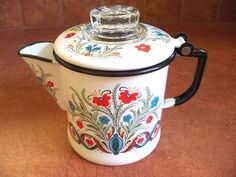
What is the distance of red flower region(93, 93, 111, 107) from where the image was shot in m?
0.41

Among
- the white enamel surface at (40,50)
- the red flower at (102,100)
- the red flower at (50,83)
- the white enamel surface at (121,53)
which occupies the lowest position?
the red flower at (50,83)

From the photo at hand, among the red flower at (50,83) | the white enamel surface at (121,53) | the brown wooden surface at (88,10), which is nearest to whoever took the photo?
the white enamel surface at (121,53)

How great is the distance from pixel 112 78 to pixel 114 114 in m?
0.06

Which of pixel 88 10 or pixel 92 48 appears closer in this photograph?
pixel 92 48

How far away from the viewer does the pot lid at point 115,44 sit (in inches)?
15.1

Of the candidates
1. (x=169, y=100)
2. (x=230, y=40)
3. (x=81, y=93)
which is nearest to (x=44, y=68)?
(x=81, y=93)

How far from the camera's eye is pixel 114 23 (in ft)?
1.45

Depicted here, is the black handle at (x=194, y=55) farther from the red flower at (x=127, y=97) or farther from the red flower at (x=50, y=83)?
the red flower at (x=50, y=83)

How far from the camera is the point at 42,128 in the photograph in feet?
1.82

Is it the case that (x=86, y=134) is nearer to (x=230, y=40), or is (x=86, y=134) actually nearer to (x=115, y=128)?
(x=115, y=128)

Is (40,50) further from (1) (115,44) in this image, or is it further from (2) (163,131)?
(2) (163,131)

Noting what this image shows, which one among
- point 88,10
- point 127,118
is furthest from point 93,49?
point 88,10

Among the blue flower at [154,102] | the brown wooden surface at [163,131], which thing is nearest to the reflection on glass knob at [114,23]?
the blue flower at [154,102]

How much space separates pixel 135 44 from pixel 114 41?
3 centimetres
